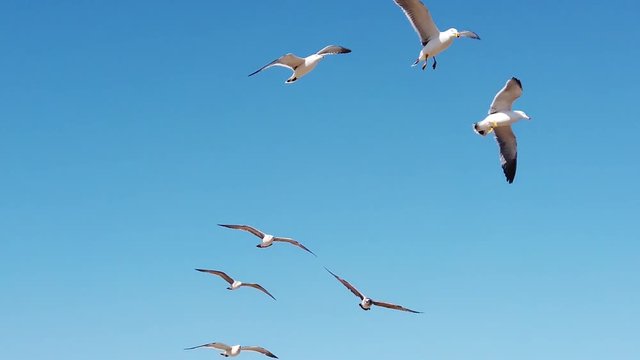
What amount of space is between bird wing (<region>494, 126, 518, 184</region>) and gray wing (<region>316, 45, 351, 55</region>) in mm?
5873

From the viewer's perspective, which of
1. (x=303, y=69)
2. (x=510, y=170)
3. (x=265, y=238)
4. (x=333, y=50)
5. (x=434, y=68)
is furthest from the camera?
(x=265, y=238)

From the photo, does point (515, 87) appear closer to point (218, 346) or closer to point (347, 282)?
point (347, 282)

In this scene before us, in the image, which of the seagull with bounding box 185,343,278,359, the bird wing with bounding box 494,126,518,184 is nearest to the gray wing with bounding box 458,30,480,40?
the bird wing with bounding box 494,126,518,184

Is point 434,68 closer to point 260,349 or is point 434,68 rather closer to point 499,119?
point 499,119

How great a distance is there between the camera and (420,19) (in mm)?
29172

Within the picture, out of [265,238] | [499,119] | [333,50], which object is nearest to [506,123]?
[499,119]

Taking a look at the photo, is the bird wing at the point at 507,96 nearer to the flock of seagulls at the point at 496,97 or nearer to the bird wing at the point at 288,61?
the flock of seagulls at the point at 496,97

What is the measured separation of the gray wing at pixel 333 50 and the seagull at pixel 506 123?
584cm

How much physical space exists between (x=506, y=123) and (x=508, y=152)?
1.92m

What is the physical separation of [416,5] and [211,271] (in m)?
14.3

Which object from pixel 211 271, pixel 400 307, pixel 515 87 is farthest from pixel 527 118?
pixel 211 271

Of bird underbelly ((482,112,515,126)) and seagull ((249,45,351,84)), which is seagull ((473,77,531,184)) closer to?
bird underbelly ((482,112,515,126))

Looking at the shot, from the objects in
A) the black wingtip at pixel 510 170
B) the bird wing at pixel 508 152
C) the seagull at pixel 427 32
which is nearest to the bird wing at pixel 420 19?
the seagull at pixel 427 32

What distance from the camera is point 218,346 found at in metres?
39.0
